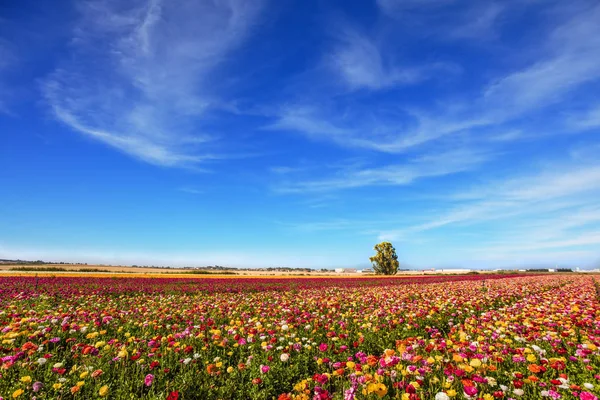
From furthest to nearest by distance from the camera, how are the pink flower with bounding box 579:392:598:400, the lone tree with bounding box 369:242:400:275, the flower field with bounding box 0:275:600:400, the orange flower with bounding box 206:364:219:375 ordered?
the lone tree with bounding box 369:242:400:275, the orange flower with bounding box 206:364:219:375, the flower field with bounding box 0:275:600:400, the pink flower with bounding box 579:392:598:400

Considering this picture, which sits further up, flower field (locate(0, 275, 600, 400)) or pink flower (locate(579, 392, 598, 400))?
pink flower (locate(579, 392, 598, 400))

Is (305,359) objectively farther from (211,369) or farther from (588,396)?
(588,396)

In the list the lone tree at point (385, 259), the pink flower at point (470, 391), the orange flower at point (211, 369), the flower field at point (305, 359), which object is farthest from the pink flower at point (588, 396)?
the lone tree at point (385, 259)

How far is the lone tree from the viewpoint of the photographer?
64875 millimetres

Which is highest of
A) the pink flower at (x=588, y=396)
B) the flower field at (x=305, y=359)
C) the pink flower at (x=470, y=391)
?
the pink flower at (x=470, y=391)

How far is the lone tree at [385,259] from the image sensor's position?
64.9 metres

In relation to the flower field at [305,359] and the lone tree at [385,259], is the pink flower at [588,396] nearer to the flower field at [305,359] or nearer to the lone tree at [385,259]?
the flower field at [305,359]

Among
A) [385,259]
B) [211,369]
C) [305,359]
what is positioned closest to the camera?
[211,369]

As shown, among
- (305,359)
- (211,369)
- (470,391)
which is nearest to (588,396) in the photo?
(470,391)

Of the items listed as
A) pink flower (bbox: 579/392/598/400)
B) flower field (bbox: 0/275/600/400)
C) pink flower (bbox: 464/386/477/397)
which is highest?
pink flower (bbox: 464/386/477/397)

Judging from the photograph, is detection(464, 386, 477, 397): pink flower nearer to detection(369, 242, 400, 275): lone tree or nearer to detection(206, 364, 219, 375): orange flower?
detection(206, 364, 219, 375): orange flower

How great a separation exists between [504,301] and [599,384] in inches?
369

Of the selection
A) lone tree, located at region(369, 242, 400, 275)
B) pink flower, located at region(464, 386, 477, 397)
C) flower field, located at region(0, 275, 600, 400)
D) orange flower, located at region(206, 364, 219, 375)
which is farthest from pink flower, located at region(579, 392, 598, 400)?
lone tree, located at region(369, 242, 400, 275)

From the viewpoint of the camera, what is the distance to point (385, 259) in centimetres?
6506
